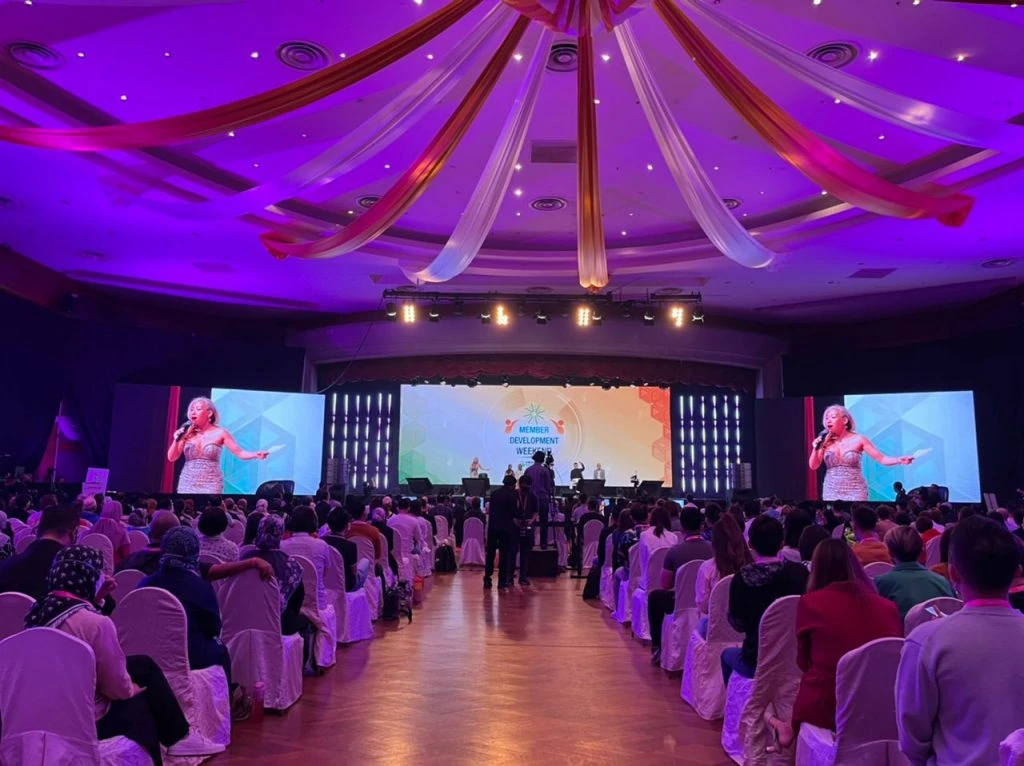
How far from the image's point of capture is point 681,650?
208 inches

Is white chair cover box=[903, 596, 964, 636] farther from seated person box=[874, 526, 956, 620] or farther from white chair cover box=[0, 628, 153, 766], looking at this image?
white chair cover box=[0, 628, 153, 766]

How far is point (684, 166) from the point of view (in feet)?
22.1

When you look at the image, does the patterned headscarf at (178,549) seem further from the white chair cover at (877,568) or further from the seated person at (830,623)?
the white chair cover at (877,568)

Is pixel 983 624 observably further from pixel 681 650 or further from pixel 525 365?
pixel 525 365

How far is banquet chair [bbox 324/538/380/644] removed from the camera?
5.94m

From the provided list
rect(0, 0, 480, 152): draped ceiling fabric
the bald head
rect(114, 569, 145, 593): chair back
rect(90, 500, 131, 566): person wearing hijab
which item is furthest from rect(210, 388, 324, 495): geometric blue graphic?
rect(114, 569, 145, 593): chair back

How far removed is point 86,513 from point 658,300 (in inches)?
392

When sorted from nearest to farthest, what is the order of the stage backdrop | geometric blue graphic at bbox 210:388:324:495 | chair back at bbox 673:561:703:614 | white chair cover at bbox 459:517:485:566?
chair back at bbox 673:561:703:614 → white chair cover at bbox 459:517:485:566 → geometric blue graphic at bbox 210:388:324:495 → the stage backdrop

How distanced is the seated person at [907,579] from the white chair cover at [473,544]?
27.9 ft

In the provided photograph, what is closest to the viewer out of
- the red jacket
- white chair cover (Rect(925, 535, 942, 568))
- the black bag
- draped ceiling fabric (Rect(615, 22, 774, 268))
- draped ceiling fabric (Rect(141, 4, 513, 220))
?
the red jacket

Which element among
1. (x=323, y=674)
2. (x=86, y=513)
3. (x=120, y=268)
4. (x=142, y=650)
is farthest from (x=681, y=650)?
(x=120, y=268)

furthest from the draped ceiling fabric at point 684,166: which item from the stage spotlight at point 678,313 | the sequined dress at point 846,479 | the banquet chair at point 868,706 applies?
the sequined dress at point 846,479

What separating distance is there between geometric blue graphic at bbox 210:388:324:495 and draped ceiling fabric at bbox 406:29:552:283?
9.09 metres

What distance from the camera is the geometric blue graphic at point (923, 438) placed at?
1480 cm
